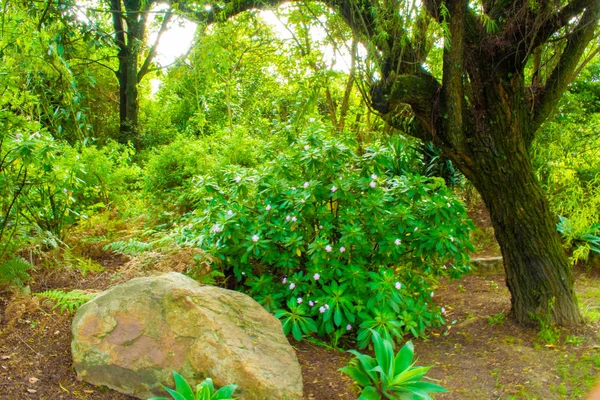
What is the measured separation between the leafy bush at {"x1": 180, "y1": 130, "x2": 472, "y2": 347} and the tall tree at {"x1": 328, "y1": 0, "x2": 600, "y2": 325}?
43 cm

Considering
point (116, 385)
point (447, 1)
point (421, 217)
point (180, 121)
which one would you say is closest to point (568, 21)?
point (447, 1)

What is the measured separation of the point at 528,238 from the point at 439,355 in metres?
1.24

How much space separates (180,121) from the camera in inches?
518

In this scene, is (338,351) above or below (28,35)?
below

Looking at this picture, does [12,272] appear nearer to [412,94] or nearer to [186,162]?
[412,94]

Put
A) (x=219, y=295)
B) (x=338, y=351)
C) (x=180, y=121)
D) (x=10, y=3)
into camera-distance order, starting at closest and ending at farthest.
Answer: (x=219, y=295) → (x=338, y=351) → (x=10, y=3) → (x=180, y=121)

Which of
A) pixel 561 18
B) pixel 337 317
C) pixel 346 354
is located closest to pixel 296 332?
pixel 337 317

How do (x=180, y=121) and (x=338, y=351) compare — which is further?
(x=180, y=121)

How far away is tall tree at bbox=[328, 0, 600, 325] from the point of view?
12.7ft

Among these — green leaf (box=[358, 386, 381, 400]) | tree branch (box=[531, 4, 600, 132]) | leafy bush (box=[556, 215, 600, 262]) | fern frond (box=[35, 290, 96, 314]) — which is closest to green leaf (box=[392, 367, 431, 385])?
green leaf (box=[358, 386, 381, 400])

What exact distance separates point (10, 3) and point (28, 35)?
1056 mm

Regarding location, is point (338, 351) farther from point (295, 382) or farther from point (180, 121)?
point (180, 121)

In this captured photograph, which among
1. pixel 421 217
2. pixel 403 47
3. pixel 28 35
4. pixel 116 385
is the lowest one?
pixel 116 385

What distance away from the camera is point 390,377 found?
8.82ft
